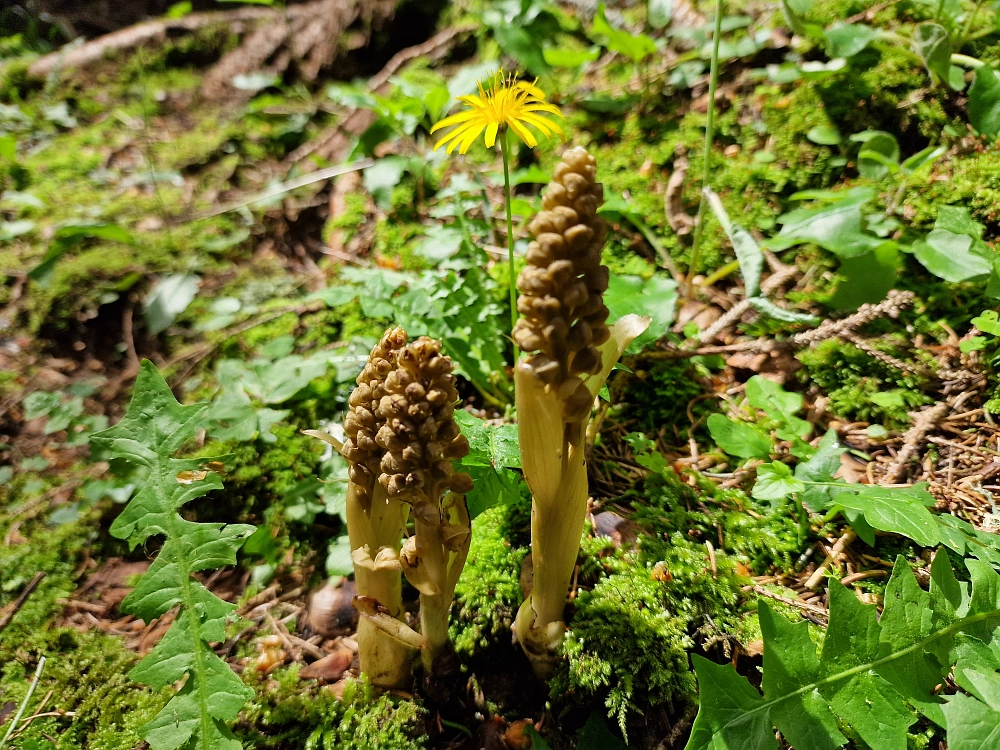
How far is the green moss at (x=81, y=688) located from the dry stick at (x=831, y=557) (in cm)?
199

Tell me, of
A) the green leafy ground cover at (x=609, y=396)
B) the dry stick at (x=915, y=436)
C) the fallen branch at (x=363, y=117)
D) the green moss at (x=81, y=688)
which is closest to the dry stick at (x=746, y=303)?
the green leafy ground cover at (x=609, y=396)

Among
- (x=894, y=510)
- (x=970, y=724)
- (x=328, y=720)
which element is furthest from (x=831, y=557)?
(x=328, y=720)

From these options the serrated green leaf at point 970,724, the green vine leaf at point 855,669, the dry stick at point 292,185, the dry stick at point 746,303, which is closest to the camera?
the serrated green leaf at point 970,724

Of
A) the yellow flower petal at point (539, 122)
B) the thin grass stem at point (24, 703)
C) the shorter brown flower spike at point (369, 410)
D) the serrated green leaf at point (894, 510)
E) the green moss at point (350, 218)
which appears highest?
the yellow flower petal at point (539, 122)

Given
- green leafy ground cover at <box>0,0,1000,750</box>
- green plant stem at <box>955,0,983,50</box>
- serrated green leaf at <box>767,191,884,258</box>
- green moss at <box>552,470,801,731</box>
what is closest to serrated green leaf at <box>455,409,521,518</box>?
green leafy ground cover at <box>0,0,1000,750</box>

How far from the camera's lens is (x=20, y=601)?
2145mm

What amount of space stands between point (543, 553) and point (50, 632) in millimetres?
1833

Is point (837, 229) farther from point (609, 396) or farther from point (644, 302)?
point (609, 396)

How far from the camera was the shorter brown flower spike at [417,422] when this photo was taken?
131 cm

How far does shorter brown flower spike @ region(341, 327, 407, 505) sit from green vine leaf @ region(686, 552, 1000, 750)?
908 millimetres

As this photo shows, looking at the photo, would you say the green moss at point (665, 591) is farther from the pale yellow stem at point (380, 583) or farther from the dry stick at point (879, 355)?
the dry stick at point (879, 355)

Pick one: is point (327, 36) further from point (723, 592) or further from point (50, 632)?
point (723, 592)

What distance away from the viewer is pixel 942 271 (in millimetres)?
2109

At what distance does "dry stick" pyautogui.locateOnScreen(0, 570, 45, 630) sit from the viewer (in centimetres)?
208
